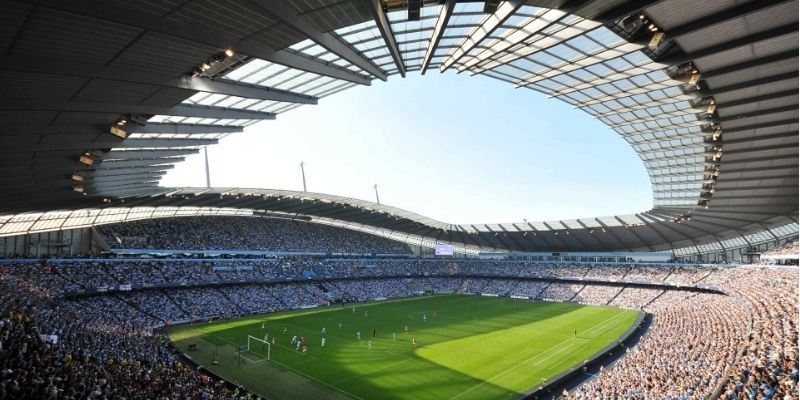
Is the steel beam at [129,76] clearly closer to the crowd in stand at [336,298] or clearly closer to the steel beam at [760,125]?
the crowd in stand at [336,298]

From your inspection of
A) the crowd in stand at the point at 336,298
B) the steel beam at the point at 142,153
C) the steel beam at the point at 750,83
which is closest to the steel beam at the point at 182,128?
the steel beam at the point at 142,153

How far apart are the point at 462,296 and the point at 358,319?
29.5 meters

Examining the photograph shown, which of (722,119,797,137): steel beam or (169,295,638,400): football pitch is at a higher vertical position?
(722,119,797,137): steel beam

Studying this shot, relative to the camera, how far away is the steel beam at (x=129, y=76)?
1236 centimetres

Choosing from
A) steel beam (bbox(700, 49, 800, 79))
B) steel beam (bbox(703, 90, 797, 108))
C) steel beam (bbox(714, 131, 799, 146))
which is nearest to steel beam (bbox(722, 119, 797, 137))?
steel beam (bbox(714, 131, 799, 146))

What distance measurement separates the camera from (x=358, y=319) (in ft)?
186

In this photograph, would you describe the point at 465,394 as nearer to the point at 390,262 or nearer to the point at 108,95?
the point at 108,95

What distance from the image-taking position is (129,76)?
14.8 meters

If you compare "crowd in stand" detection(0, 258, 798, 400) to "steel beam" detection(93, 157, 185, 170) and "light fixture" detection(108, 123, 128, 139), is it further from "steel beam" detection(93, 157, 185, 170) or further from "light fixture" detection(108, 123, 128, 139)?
"steel beam" detection(93, 157, 185, 170)

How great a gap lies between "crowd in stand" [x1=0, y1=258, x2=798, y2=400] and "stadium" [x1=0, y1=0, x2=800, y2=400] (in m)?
0.29

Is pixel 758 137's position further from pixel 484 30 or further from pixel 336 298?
pixel 336 298

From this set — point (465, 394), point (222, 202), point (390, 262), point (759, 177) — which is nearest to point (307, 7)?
point (465, 394)

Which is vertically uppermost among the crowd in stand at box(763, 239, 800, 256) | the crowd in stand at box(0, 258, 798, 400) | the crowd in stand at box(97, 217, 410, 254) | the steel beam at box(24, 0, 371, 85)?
the steel beam at box(24, 0, 371, 85)

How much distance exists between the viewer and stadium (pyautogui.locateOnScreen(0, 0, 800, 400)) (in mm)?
14336
